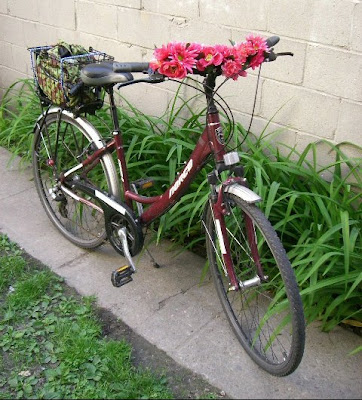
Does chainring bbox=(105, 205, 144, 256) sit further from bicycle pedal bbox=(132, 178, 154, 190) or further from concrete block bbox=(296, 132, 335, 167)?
concrete block bbox=(296, 132, 335, 167)

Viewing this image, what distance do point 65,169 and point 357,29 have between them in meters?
1.87

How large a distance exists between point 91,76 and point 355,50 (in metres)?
1.32

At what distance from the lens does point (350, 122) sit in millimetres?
3213

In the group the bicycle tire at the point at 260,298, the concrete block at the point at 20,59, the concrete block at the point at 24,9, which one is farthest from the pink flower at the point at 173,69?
the concrete block at the point at 20,59

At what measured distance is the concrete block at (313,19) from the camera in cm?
310

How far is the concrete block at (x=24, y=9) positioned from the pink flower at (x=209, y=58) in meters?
3.00

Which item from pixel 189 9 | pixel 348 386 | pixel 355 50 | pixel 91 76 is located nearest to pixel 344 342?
pixel 348 386

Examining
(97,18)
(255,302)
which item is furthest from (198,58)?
(97,18)

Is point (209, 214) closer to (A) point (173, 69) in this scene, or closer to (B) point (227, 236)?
(B) point (227, 236)

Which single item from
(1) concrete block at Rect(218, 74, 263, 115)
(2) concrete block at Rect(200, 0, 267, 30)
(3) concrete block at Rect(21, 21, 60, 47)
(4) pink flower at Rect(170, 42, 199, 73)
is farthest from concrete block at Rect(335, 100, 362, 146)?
(3) concrete block at Rect(21, 21, 60, 47)

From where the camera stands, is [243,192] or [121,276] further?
[121,276]

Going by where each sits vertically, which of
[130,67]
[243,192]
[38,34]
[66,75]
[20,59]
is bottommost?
[20,59]

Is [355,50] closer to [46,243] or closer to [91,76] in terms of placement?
[91,76]

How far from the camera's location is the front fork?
2664mm
